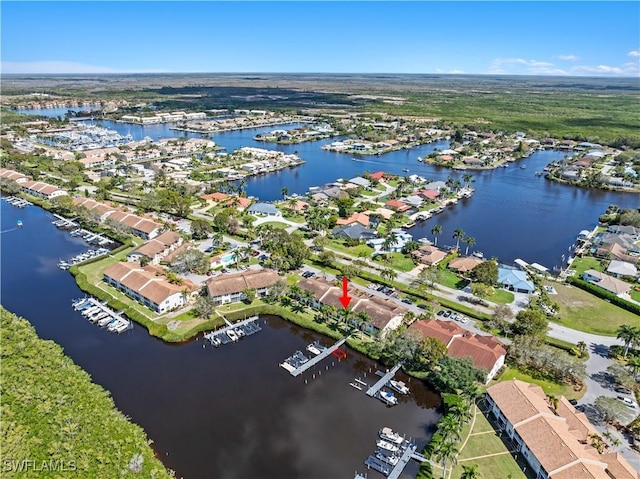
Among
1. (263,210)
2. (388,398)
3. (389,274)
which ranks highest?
(389,274)

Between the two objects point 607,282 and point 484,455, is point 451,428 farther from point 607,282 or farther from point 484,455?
point 607,282

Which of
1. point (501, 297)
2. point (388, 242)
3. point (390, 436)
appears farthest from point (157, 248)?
point (501, 297)

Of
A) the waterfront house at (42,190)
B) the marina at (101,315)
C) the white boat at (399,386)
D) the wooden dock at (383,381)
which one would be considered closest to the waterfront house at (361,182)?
the waterfront house at (42,190)

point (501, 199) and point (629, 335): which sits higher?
point (629, 335)

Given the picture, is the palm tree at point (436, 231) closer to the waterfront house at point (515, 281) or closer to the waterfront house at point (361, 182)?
the waterfront house at point (515, 281)

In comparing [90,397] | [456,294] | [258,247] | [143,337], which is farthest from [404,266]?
[90,397]

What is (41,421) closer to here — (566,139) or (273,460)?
(273,460)
